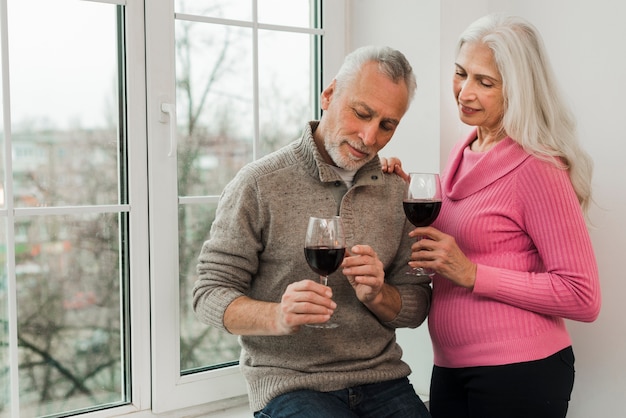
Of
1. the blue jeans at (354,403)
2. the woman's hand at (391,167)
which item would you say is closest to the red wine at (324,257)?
the blue jeans at (354,403)

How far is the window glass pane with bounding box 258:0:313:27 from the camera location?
8.09 feet

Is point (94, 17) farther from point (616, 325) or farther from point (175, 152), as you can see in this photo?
point (616, 325)

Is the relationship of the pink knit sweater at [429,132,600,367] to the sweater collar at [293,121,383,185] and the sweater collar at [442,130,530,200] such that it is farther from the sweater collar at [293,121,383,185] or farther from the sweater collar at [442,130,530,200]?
the sweater collar at [293,121,383,185]

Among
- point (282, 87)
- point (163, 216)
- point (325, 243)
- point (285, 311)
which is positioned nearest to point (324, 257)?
point (325, 243)

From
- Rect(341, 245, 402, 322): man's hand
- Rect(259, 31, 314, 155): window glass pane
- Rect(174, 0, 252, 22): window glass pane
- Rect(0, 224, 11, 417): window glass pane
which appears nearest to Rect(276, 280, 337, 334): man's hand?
Rect(341, 245, 402, 322): man's hand

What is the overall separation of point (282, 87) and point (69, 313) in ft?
3.52

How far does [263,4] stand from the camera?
2.46 m

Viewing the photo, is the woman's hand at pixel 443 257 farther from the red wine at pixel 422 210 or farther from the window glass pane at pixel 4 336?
the window glass pane at pixel 4 336

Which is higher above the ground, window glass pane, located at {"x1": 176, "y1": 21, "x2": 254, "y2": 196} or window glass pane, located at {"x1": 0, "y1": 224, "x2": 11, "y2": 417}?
window glass pane, located at {"x1": 176, "y1": 21, "x2": 254, "y2": 196}

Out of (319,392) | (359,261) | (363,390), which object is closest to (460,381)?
(363,390)

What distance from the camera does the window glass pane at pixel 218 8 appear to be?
227cm

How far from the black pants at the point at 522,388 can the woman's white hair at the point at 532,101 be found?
1.55ft

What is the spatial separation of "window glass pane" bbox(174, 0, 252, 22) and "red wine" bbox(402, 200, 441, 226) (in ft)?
3.28

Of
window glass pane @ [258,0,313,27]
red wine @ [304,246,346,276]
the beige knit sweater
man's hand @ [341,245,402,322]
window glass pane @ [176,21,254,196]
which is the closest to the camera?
red wine @ [304,246,346,276]
